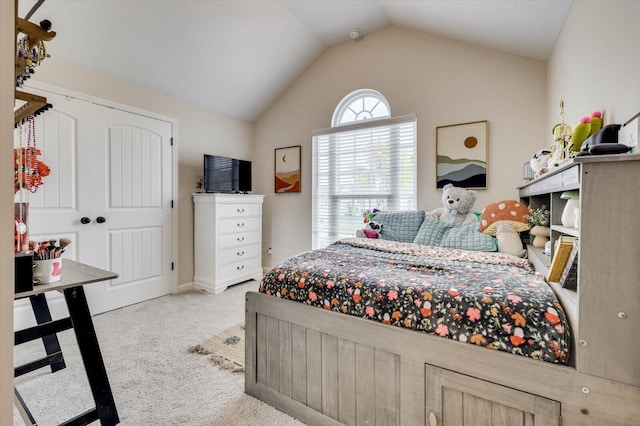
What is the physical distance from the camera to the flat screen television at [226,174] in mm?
3473

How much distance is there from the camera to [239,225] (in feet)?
11.9

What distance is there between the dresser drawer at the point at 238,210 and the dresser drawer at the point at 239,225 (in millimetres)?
58

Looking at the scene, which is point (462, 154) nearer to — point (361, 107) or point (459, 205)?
point (459, 205)

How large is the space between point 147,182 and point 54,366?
1813mm

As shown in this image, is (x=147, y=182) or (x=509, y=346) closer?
(x=509, y=346)

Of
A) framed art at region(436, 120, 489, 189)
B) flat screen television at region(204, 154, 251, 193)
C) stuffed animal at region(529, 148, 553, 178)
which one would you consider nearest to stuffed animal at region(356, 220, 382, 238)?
framed art at region(436, 120, 489, 189)

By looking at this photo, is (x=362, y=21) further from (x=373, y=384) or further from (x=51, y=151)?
(x=373, y=384)

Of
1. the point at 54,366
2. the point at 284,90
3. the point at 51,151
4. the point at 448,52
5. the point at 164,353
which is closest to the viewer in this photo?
the point at 54,366

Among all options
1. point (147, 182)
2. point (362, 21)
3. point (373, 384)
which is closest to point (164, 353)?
point (373, 384)

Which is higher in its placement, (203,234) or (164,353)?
(203,234)

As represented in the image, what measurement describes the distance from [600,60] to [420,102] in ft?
5.78

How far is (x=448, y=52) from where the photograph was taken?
299 centimetres

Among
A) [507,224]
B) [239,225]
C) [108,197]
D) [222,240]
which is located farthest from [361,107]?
[108,197]

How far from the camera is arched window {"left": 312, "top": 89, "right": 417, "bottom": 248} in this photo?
329cm
